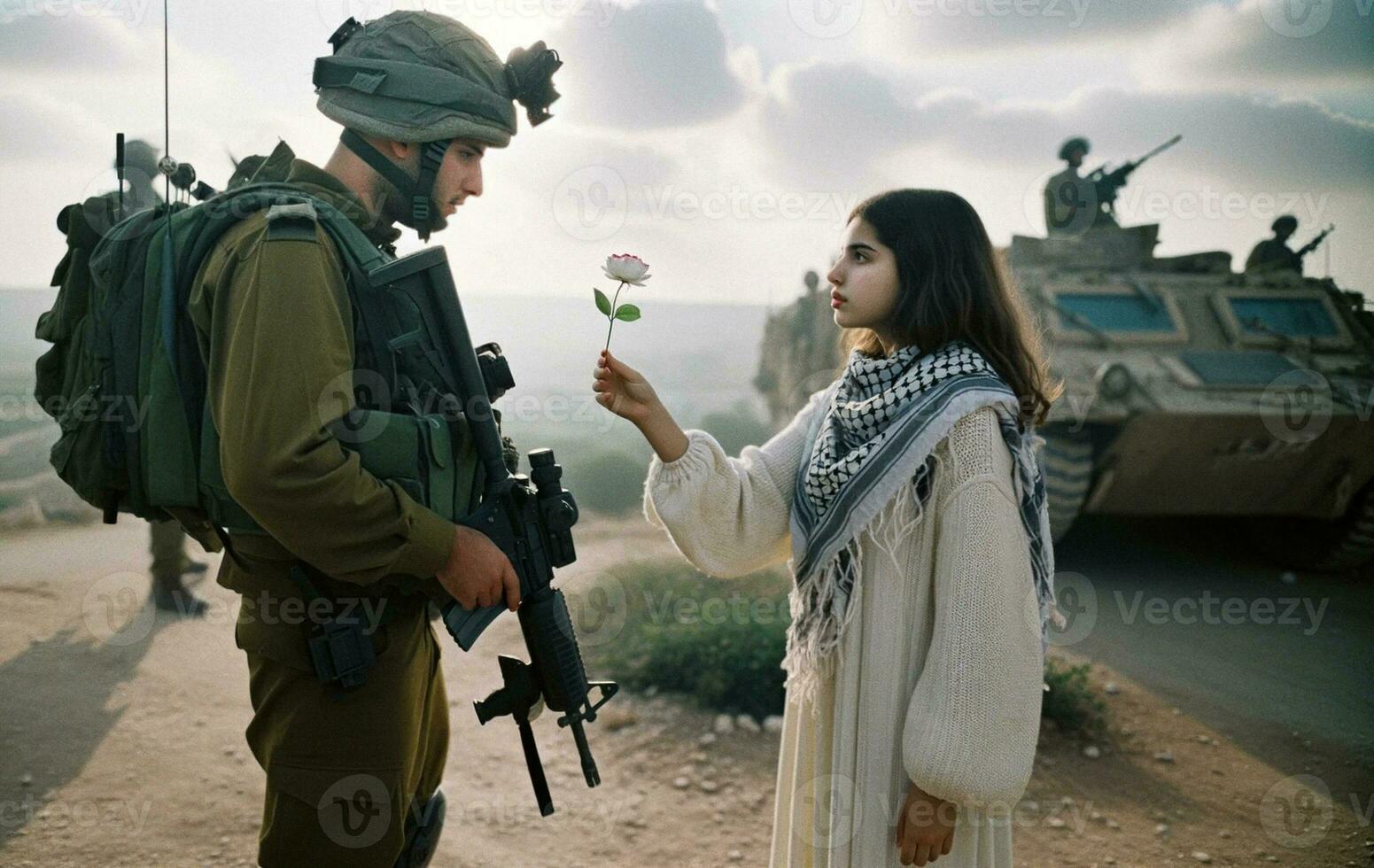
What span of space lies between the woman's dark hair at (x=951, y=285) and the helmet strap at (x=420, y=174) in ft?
2.89

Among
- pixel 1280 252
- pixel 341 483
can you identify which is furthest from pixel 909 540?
pixel 1280 252

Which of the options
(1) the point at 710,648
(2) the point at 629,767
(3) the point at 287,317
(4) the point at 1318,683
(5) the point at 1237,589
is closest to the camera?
(3) the point at 287,317

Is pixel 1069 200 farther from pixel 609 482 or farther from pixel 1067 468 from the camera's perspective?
pixel 609 482

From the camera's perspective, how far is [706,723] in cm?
417

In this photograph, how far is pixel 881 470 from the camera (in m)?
1.83

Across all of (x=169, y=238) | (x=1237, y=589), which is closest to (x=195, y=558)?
(x=169, y=238)

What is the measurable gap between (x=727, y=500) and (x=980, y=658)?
62cm

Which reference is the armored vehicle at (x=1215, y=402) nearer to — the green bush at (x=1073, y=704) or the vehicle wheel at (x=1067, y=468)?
the vehicle wheel at (x=1067, y=468)

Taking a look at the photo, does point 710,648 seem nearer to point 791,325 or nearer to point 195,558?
point 195,558

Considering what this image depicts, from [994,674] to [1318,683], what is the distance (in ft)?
14.0

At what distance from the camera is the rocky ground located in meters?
3.23

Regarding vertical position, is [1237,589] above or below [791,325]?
below

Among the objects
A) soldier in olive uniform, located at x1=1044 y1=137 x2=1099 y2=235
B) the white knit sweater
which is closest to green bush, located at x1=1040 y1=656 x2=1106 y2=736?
the white knit sweater

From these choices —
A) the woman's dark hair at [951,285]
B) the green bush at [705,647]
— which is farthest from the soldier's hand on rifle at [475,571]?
the green bush at [705,647]
